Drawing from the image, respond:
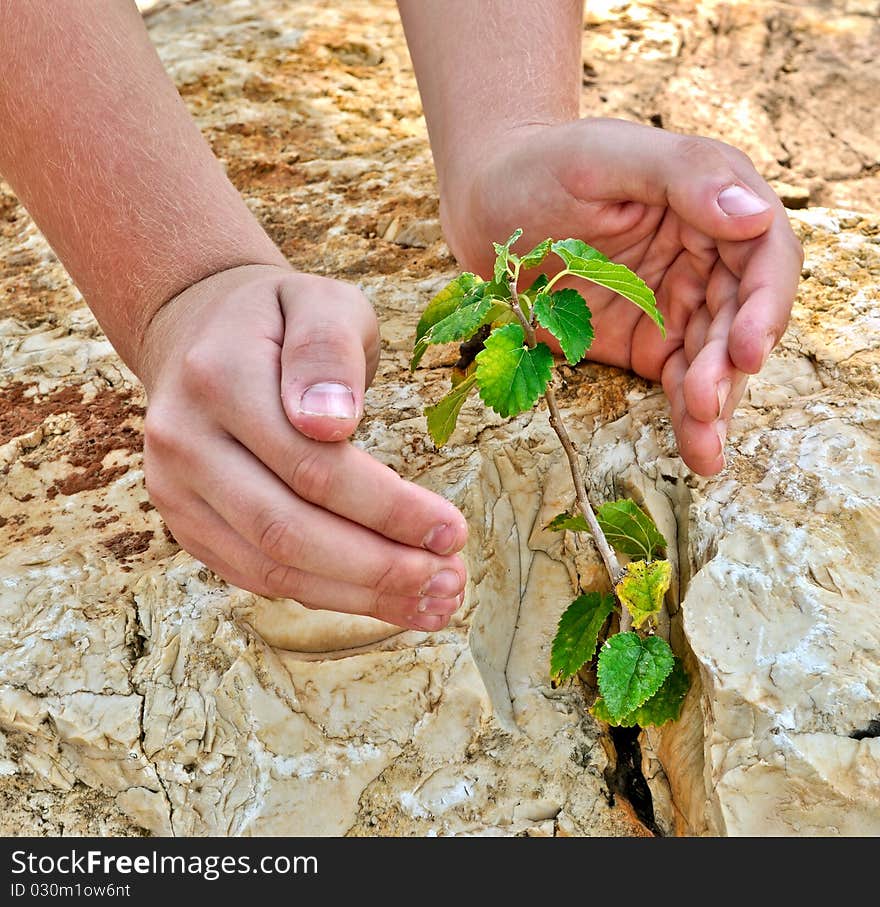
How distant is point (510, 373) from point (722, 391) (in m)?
0.39

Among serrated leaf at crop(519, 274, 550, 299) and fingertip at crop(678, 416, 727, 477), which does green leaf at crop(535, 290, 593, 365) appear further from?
fingertip at crop(678, 416, 727, 477)

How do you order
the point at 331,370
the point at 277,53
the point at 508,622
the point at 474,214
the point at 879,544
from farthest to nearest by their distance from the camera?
the point at 277,53, the point at 474,214, the point at 508,622, the point at 879,544, the point at 331,370

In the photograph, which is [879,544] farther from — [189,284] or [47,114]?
[47,114]

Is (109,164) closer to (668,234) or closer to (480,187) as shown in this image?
(480,187)

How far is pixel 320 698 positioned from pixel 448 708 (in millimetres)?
210

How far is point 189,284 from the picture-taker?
5.36 feet

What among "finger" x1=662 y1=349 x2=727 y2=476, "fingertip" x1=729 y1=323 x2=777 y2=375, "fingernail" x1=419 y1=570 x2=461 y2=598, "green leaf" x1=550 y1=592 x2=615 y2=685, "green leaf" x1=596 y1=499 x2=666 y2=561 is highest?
"fingertip" x1=729 y1=323 x2=777 y2=375

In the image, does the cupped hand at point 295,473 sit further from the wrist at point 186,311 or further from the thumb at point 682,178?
the thumb at point 682,178

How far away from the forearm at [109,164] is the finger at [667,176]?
2.02ft

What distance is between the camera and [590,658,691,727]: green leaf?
1.51 meters

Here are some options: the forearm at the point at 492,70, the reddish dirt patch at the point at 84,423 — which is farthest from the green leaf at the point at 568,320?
the reddish dirt patch at the point at 84,423

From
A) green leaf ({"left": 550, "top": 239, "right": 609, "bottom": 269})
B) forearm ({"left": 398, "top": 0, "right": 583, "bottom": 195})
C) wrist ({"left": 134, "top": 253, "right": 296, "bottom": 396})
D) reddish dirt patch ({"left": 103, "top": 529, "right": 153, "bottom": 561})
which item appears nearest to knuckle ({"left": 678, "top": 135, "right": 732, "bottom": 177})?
green leaf ({"left": 550, "top": 239, "right": 609, "bottom": 269})

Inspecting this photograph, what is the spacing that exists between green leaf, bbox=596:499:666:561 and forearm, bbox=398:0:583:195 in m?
0.86

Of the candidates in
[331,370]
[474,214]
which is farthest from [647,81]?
[331,370]
